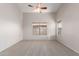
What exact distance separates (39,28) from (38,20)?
815 millimetres

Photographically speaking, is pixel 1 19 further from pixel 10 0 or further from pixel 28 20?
pixel 28 20

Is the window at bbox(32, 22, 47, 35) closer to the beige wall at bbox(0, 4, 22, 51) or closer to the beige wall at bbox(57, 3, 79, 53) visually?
the beige wall at bbox(0, 4, 22, 51)

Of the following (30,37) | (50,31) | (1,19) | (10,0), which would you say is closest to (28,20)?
(30,37)

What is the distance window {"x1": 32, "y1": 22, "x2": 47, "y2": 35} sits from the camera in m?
10.8

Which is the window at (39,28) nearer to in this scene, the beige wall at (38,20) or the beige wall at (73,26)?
the beige wall at (38,20)

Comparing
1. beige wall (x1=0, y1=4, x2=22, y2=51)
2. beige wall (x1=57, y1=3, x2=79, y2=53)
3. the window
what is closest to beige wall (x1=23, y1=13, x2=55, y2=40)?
the window

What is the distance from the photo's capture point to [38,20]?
34.9 feet

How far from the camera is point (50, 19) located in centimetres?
1061

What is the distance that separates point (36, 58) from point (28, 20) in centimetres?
969

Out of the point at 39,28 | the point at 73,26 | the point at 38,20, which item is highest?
the point at 38,20

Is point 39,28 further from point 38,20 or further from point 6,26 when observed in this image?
point 6,26

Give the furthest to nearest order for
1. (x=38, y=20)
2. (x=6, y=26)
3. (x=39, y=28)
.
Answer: (x=39, y=28) → (x=38, y=20) → (x=6, y=26)

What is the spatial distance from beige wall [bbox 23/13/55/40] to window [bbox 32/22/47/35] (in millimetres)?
316

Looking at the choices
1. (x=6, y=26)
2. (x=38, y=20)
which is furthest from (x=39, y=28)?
(x=6, y=26)
